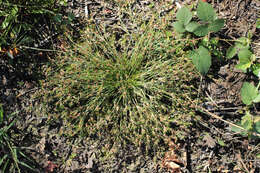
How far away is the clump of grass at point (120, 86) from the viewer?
2018 mm

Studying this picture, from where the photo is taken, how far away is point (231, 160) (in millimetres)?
2195

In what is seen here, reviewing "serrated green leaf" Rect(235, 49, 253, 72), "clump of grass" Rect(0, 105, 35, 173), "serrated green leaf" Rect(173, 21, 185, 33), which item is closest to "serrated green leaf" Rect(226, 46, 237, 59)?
"serrated green leaf" Rect(235, 49, 253, 72)

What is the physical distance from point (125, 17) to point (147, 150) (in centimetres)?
112

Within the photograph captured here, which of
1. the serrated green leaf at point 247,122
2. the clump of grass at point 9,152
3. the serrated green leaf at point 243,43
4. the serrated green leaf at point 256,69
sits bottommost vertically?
the clump of grass at point 9,152

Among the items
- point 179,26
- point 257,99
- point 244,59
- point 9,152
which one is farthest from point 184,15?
point 9,152

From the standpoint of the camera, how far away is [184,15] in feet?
6.67

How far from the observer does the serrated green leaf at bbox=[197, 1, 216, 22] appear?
195 cm

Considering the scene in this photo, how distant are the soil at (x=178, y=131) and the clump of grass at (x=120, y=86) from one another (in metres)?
0.14

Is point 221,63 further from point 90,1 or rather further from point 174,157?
point 90,1

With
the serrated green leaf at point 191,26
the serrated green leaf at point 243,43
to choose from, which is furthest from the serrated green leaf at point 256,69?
the serrated green leaf at point 191,26

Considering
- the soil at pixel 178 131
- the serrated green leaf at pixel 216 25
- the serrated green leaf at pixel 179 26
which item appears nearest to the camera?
the serrated green leaf at pixel 216 25

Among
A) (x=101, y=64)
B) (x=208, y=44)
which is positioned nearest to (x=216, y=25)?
(x=208, y=44)

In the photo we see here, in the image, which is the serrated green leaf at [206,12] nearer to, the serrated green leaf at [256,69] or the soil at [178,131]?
the soil at [178,131]

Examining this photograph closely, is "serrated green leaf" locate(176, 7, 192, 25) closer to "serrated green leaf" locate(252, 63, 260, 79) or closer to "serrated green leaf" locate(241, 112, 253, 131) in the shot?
"serrated green leaf" locate(252, 63, 260, 79)
